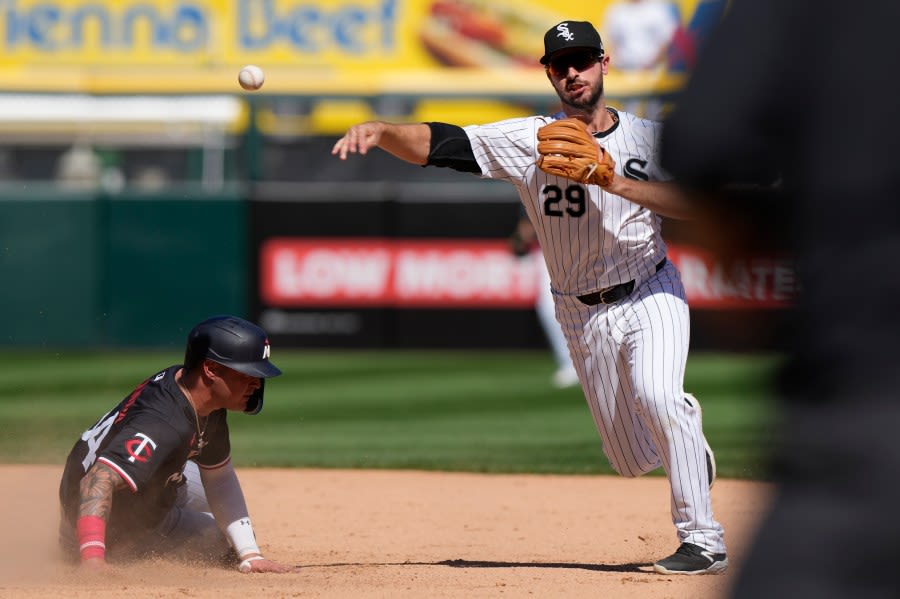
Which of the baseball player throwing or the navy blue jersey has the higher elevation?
the baseball player throwing

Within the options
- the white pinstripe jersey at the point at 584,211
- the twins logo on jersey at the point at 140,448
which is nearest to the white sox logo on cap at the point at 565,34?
the white pinstripe jersey at the point at 584,211

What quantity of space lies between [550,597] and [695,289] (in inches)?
376

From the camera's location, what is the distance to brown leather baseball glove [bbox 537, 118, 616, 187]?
4.33m

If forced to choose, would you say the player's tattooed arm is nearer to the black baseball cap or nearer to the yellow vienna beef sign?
the black baseball cap

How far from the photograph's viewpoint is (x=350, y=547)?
18.6 ft

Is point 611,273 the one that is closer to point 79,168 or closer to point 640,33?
point 79,168

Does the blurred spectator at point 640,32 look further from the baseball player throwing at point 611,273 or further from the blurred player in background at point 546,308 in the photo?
the baseball player throwing at point 611,273

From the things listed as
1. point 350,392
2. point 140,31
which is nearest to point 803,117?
point 350,392

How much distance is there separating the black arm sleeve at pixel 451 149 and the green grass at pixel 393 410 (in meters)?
2.99

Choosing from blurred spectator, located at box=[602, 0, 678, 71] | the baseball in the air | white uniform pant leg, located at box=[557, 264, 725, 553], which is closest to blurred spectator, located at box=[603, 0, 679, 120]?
blurred spectator, located at box=[602, 0, 678, 71]

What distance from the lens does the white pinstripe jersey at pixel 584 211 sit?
15.7 feet

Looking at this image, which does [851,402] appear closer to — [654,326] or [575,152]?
[575,152]

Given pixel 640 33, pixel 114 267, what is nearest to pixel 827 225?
pixel 114 267

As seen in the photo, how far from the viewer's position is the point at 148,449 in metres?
4.36
